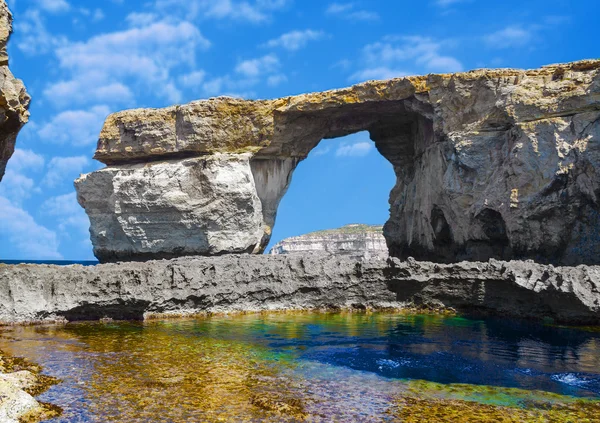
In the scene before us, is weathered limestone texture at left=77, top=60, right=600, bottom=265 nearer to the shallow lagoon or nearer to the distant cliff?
the shallow lagoon

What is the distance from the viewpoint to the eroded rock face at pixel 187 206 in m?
28.9

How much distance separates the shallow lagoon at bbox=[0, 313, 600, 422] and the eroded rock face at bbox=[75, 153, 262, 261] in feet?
37.9

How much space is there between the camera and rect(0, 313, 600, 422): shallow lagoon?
859 cm

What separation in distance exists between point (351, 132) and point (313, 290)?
46.9 ft

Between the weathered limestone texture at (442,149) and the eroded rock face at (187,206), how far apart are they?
17 centimetres

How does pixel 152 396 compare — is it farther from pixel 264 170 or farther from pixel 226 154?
pixel 264 170

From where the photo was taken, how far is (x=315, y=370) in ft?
37.3

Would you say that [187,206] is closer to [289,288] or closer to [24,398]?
[289,288]

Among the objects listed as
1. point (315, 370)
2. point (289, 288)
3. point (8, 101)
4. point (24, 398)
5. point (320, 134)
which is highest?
point (320, 134)

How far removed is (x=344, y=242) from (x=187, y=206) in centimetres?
4461

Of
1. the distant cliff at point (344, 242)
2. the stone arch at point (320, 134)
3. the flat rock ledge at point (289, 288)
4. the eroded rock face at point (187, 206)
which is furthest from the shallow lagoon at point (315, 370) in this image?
the distant cliff at point (344, 242)

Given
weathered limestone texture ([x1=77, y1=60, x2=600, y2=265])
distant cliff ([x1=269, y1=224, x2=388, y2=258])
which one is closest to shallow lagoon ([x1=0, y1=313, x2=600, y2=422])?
weathered limestone texture ([x1=77, y1=60, x2=600, y2=265])

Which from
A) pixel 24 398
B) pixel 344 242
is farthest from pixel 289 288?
pixel 344 242

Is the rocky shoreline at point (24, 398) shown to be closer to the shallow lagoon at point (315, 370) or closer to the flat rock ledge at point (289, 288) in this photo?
the shallow lagoon at point (315, 370)
